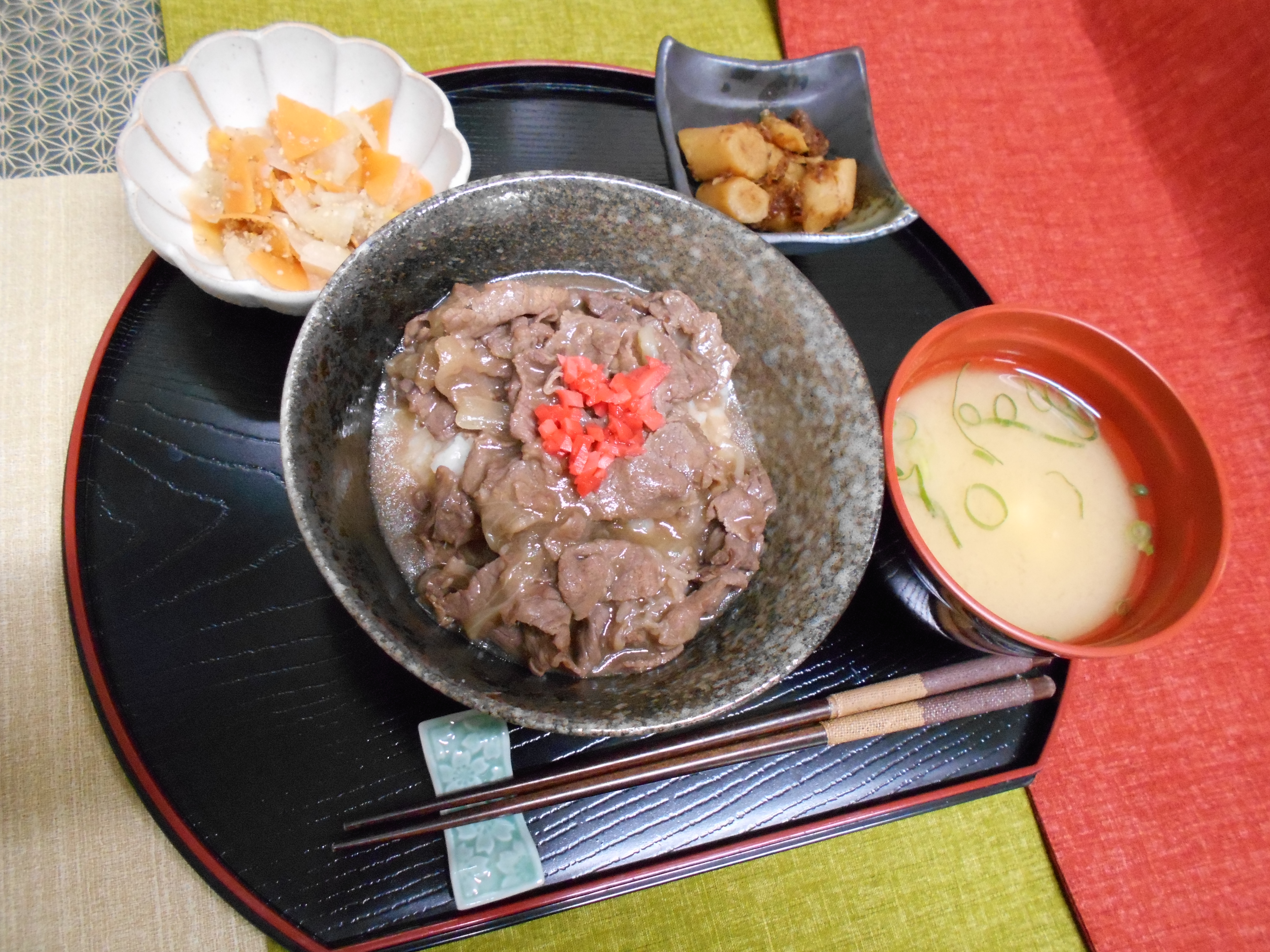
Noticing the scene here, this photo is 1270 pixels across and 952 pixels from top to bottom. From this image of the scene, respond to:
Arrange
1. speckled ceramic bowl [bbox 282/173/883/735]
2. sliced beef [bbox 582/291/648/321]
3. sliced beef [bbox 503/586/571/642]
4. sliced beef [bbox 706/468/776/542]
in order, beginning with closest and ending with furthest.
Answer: speckled ceramic bowl [bbox 282/173/883/735] < sliced beef [bbox 503/586/571/642] < sliced beef [bbox 706/468/776/542] < sliced beef [bbox 582/291/648/321]

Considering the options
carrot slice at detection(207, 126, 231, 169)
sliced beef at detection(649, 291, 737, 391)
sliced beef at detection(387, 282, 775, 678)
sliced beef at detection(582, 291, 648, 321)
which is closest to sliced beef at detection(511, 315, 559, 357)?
sliced beef at detection(387, 282, 775, 678)

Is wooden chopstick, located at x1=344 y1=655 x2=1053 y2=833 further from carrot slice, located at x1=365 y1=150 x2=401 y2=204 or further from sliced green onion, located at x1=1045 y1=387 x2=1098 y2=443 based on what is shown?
carrot slice, located at x1=365 y1=150 x2=401 y2=204

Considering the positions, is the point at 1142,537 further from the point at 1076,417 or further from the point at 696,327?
the point at 696,327

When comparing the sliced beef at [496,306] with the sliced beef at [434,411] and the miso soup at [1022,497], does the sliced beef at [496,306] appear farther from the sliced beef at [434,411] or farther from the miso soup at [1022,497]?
the miso soup at [1022,497]

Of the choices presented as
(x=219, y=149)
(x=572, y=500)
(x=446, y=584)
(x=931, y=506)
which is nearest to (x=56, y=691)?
Result: (x=446, y=584)

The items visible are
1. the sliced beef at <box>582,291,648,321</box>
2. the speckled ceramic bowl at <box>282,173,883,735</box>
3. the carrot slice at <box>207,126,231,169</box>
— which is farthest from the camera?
the carrot slice at <box>207,126,231,169</box>

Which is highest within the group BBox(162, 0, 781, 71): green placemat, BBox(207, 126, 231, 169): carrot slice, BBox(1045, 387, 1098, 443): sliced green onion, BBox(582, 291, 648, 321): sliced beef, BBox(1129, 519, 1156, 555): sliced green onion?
BBox(162, 0, 781, 71): green placemat
